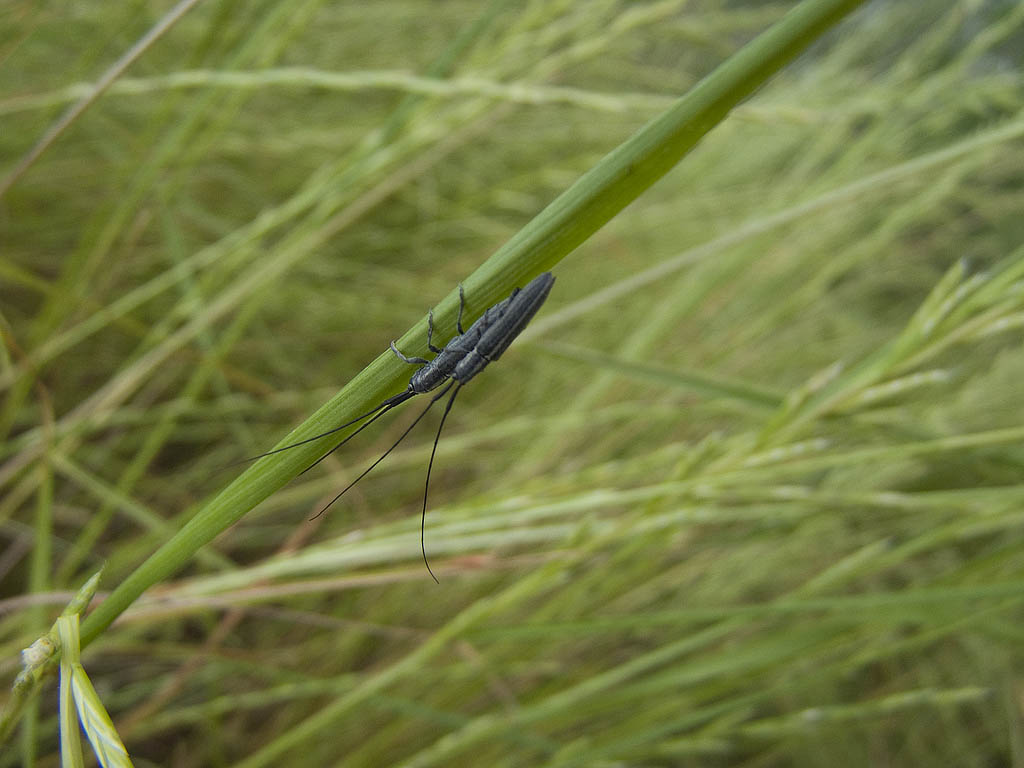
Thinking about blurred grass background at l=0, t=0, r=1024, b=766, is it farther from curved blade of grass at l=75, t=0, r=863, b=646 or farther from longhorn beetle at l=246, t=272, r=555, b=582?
curved blade of grass at l=75, t=0, r=863, b=646

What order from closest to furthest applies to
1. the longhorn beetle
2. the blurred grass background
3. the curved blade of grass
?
1. the curved blade of grass
2. the longhorn beetle
3. the blurred grass background

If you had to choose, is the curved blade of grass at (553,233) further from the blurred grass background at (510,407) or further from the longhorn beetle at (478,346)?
the blurred grass background at (510,407)

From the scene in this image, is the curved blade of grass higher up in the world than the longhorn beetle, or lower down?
lower down

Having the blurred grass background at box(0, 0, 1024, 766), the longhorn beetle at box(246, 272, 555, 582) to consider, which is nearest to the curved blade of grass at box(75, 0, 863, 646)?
the longhorn beetle at box(246, 272, 555, 582)

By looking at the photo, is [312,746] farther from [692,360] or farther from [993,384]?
[993,384]

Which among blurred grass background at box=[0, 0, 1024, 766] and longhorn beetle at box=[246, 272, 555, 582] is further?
blurred grass background at box=[0, 0, 1024, 766]

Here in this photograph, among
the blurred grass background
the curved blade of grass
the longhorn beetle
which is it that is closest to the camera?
the curved blade of grass
